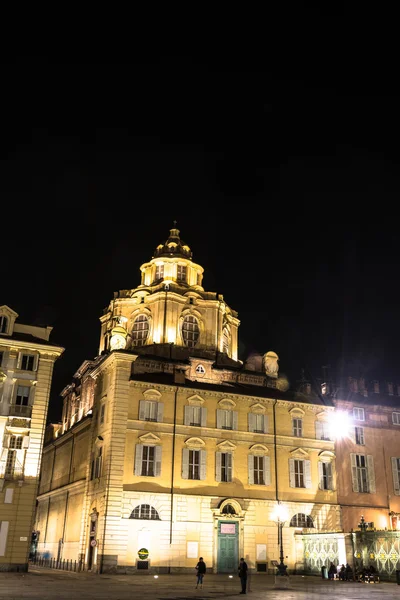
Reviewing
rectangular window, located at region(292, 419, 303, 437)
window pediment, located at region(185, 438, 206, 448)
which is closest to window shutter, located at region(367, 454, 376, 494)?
rectangular window, located at region(292, 419, 303, 437)

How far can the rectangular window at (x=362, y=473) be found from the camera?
52750 mm

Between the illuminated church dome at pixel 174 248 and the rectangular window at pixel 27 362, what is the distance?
3006 cm

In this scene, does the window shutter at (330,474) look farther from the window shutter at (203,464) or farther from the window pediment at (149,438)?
the window pediment at (149,438)

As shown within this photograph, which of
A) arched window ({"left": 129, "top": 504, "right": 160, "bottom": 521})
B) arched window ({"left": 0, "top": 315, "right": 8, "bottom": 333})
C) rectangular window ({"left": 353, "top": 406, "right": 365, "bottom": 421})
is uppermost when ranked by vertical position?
arched window ({"left": 0, "top": 315, "right": 8, "bottom": 333})

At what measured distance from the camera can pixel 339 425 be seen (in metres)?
54.2

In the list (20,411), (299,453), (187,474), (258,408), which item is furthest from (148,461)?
(299,453)

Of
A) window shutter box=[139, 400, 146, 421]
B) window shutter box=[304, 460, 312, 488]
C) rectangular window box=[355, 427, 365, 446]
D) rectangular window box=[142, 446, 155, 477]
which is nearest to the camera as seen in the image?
rectangular window box=[142, 446, 155, 477]

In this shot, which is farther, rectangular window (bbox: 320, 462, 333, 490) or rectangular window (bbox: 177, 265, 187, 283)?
rectangular window (bbox: 177, 265, 187, 283)

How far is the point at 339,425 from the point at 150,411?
18.1 meters

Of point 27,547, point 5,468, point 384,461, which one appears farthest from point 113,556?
point 384,461

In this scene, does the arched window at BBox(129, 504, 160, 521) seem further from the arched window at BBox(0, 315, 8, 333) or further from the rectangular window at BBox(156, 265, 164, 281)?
the rectangular window at BBox(156, 265, 164, 281)

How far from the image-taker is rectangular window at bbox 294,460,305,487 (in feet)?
165

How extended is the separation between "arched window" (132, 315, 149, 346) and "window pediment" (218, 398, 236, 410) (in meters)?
18.5

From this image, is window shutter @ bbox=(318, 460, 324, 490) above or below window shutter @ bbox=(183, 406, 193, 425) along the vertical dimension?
below
